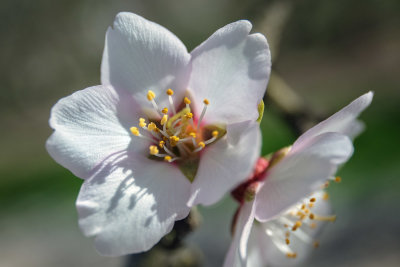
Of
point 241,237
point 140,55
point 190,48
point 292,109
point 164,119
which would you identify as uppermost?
point 140,55

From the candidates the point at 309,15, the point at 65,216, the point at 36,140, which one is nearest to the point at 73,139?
the point at 65,216

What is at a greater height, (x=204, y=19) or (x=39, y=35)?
(x=39, y=35)

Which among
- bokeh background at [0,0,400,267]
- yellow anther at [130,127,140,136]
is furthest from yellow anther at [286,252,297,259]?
bokeh background at [0,0,400,267]

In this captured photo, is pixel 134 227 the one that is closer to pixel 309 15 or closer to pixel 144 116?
pixel 144 116

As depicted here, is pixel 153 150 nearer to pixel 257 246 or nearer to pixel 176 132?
pixel 176 132

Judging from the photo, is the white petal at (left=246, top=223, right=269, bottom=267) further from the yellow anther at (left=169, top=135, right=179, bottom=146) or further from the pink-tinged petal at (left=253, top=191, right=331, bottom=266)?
the yellow anther at (left=169, top=135, right=179, bottom=146)

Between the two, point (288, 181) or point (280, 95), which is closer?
point (288, 181)

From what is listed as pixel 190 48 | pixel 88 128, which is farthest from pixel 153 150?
pixel 190 48
